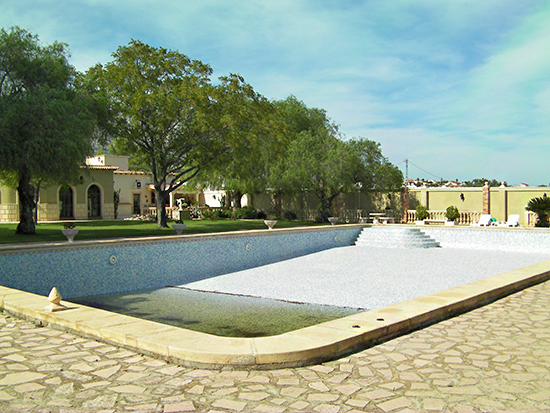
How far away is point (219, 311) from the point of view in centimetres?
854

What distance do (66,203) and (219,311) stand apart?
25.0 metres

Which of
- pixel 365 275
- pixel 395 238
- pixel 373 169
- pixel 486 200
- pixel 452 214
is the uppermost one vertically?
pixel 373 169

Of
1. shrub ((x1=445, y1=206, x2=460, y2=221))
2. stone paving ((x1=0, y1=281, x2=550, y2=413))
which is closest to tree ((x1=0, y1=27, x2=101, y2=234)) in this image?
stone paving ((x1=0, y1=281, x2=550, y2=413))

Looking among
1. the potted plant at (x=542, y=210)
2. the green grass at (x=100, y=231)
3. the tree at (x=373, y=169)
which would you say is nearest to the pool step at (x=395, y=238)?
the green grass at (x=100, y=231)

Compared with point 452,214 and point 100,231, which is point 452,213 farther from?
point 100,231

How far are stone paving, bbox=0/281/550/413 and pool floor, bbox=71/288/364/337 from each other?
8.14 ft

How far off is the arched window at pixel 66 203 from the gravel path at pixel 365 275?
20.3 meters

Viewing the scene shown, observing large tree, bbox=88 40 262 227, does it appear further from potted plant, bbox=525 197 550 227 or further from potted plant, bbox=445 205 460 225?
potted plant, bbox=525 197 550 227

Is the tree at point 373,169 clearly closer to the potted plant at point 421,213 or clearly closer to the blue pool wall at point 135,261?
the potted plant at point 421,213

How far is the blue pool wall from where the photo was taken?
412 inches

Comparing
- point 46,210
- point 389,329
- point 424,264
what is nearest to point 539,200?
point 424,264

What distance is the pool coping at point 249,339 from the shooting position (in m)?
4.35

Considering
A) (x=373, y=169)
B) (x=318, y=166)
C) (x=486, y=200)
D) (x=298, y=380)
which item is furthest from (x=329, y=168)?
(x=298, y=380)

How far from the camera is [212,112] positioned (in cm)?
2036
